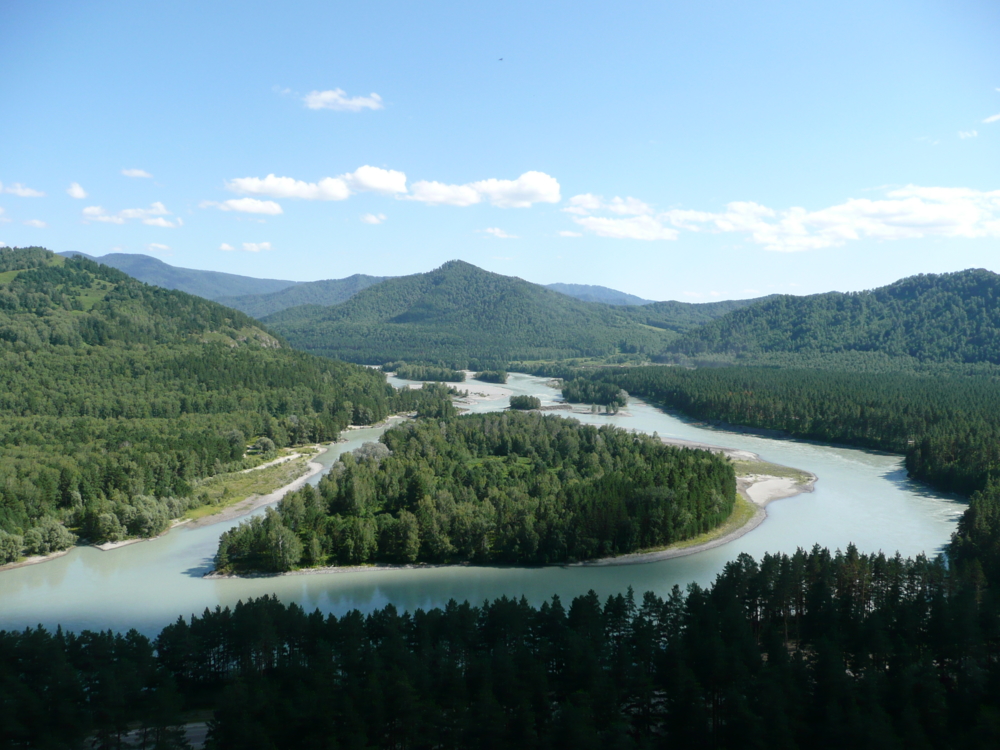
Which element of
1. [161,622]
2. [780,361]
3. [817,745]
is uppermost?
[780,361]

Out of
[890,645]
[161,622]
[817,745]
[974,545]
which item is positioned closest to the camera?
[817,745]

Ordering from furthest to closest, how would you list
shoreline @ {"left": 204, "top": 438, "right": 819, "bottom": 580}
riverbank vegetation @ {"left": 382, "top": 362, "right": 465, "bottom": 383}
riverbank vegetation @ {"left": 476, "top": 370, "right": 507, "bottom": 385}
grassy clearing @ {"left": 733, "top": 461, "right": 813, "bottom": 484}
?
riverbank vegetation @ {"left": 476, "top": 370, "right": 507, "bottom": 385} < riverbank vegetation @ {"left": 382, "top": 362, "right": 465, "bottom": 383} < grassy clearing @ {"left": 733, "top": 461, "right": 813, "bottom": 484} < shoreline @ {"left": 204, "top": 438, "right": 819, "bottom": 580}

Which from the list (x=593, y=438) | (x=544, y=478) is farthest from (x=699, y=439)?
(x=544, y=478)

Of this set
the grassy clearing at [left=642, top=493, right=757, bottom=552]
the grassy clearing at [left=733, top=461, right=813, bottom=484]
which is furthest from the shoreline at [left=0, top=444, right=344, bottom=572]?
the grassy clearing at [left=733, top=461, right=813, bottom=484]

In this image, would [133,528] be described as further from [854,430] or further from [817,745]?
[854,430]

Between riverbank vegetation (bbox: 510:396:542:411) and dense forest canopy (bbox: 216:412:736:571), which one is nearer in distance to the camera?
dense forest canopy (bbox: 216:412:736:571)

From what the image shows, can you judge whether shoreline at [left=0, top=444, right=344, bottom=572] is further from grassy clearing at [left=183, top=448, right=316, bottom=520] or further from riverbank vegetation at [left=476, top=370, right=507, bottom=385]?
riverbank vegetation at [left=476, top=370, right=507, bottom=385]
